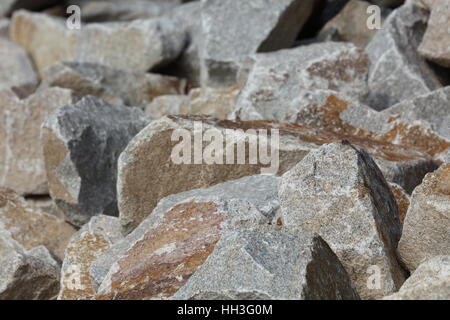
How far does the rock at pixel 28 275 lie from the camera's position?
4.47m

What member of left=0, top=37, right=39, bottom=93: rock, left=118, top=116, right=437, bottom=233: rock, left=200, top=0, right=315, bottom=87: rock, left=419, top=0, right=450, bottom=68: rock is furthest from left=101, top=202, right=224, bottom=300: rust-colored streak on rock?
left=0, top=37, right=39, bottom=93: rock

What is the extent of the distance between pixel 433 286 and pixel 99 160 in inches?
113

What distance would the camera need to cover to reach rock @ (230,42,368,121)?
5.63m

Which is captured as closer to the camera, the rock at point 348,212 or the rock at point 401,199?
the rock at point 348,212

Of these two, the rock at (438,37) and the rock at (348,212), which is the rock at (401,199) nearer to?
the rock at (348,212)

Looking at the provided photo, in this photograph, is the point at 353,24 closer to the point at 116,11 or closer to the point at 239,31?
the point at 239,31

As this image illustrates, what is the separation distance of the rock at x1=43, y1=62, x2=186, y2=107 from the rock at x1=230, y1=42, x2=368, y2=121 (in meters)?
1.48

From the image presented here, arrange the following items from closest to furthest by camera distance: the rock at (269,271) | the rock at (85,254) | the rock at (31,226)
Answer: the rock at (269,271)
the rock at (85,254)
the rock at (31,226)

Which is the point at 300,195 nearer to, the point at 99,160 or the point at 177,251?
the point at 177,251

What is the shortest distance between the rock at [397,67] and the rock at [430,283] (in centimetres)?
283

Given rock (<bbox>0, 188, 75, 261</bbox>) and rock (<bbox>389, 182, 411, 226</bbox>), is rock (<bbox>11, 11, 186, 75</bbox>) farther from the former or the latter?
rock (<bbox>389, 182, 411, 226</bbox>)

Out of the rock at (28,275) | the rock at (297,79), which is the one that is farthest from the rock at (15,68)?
the rock at (28,275)

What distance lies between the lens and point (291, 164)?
448 centimetres

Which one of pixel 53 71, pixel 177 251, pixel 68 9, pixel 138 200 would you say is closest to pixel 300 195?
pixel 177 251
